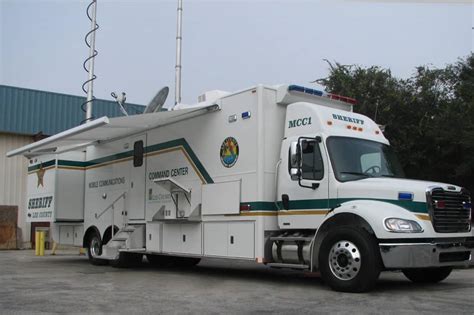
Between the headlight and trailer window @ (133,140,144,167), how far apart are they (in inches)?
268

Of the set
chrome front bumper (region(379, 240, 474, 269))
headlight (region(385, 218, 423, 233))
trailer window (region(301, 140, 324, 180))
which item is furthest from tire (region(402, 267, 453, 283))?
trailer window (region(301, 140, 324, 180))

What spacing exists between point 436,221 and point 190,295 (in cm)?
394

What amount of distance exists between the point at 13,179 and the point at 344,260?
19.9 m

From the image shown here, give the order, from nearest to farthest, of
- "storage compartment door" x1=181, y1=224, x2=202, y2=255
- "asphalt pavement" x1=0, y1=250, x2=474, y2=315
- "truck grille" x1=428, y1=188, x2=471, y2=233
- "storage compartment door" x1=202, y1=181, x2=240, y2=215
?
"asphalt pavement" x1=0, y1=250, x2=474, y2=315 → "truck grille" x1=428, y1=188, x2=471, y2=233 → "storage compartment door" x1=202, y1=181, x2=240, y2=215 → "storage compartment door" x1=181, y1=224, x2=202, y2=255

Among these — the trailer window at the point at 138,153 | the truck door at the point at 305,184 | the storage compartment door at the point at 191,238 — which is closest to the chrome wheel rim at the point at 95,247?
the trailer window at the point at 138,153

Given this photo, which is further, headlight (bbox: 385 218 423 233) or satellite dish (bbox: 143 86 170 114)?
satellite dish (bbox: 143 86 170 114)

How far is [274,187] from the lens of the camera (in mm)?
10531

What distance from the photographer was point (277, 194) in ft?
34.3

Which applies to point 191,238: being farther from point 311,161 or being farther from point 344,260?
point 344,260

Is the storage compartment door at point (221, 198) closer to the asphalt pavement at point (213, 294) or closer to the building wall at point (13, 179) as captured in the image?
the asphalt pavement at point (213, 294)

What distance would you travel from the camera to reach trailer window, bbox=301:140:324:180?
9.80 metres

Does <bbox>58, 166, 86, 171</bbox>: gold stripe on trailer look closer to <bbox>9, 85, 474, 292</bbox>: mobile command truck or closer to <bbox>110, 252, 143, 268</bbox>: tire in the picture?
<bbox>9, 85, 474, 292</bbox>: mobile command truck

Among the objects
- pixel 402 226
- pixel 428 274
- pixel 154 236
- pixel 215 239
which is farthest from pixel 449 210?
pixel 154 236

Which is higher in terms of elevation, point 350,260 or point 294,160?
point 294,160
